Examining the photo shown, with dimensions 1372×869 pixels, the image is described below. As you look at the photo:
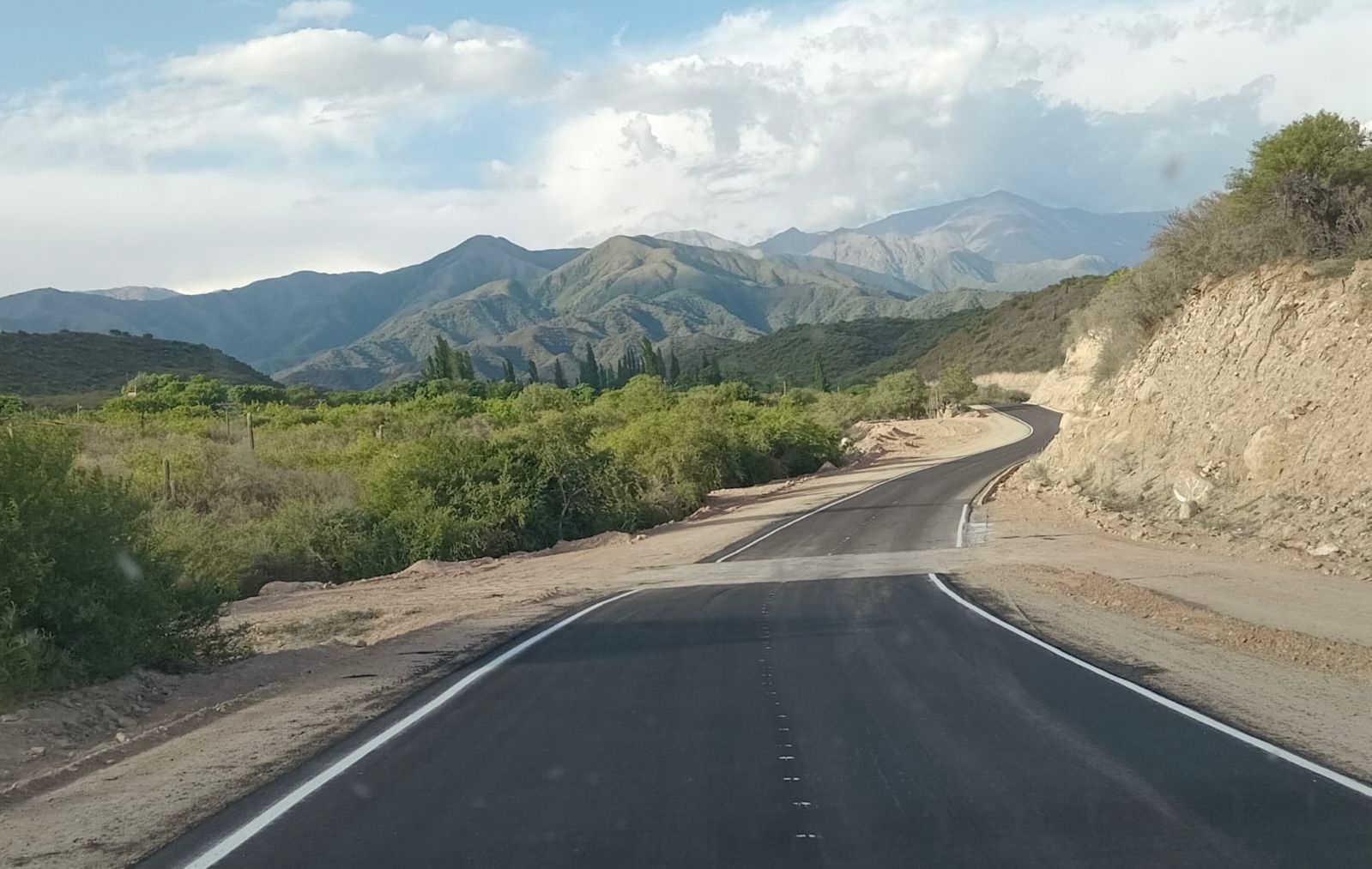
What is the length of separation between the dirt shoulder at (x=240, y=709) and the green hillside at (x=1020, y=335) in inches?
4338

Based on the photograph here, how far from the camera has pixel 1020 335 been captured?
458 ft

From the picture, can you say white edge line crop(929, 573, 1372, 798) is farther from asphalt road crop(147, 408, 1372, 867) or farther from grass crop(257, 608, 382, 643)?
grass crop(257, 608, 382, 643)

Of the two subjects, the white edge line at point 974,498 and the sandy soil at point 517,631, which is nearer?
the sandy soil at point 517,631

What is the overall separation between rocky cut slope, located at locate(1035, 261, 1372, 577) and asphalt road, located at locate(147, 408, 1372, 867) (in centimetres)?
1380

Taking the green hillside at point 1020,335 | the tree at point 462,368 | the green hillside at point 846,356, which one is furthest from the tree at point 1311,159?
the green hillside at point 846,356

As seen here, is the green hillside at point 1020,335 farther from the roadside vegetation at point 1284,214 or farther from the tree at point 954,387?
the roadside vegetation at point 1284,214

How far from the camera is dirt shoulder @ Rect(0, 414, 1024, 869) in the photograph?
6.96m

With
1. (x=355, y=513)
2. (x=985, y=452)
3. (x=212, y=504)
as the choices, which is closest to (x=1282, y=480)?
(x=355, y=513)

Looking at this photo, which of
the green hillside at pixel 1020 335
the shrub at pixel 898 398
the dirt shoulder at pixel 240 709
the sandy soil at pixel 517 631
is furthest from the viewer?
the green hillside at pixel 1020 335

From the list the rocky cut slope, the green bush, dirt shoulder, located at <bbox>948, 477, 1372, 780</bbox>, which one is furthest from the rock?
the rocky cut slope

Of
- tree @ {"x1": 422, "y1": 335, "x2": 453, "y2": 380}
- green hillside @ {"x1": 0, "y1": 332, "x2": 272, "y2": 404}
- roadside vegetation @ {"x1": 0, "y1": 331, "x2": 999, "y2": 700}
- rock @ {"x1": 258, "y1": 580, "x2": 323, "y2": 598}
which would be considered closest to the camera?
roadside vegetation @ {"x1": 0, "y1": 331, "x2": 999, "y2": 700}

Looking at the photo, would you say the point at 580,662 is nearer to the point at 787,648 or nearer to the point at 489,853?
the point at 787,648

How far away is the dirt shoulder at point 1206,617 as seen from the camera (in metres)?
9.63

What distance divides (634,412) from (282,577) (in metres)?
40.9
